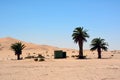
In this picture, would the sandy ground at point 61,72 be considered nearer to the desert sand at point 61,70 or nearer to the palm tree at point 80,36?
the desert sand at point 61,70

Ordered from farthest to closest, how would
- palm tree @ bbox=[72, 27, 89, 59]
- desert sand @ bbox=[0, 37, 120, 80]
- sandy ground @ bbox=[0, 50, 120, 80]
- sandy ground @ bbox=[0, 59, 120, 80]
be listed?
1. palm tree @ bbox=[72, 27, 89, 59]
2. desert sand @ bbox=[0, 37, 120, 80]
3. sandy ground @ bbox=[0, 50, 120, 80]
4. sandy ground @ bbox=[0, 59, 120, 80]

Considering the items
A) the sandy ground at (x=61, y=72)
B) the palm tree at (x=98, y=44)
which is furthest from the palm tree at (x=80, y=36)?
the sandy ground at (x=61, y=72)

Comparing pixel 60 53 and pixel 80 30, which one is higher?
pixel 80 30

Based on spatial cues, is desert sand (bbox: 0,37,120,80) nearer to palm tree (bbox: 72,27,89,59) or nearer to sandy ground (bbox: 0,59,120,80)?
sandy ground (bbox: 0,59,120,80)

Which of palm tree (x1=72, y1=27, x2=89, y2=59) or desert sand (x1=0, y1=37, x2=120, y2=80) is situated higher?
palm tree (x1=72, y1=27, x2=89, y2=59)

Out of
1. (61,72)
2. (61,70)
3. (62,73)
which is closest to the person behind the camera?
(62,73)

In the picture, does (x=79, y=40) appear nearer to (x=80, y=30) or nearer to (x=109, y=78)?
(x=80, y=30)

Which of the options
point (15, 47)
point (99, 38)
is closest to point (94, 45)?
point (99, 38)

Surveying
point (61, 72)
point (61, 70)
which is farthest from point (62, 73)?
point (61, 70)

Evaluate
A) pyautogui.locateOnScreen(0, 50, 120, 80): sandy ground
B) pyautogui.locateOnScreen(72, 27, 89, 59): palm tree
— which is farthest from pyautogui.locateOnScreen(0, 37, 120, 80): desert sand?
pyautogui.locateOnScreen(72, 27, 89, 59): palm tree

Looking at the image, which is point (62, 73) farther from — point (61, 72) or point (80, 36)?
point (80, 36)

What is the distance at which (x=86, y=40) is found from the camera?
62.7m

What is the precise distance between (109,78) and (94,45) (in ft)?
139

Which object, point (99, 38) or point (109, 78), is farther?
point (99, 38)
